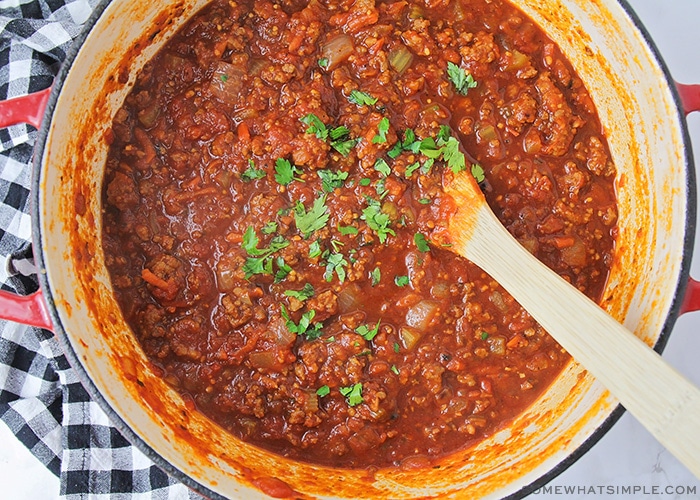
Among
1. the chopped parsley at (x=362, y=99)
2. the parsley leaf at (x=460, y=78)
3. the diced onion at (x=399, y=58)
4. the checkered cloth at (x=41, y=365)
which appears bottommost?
the checkered cloth at (x=41, y=365)

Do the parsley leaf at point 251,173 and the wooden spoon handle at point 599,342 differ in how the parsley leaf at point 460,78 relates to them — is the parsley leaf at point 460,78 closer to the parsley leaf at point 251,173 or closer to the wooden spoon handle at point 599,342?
the wooden spoon handle at point 599,342

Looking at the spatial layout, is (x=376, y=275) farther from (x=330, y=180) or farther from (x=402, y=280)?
(x=330, y=180)

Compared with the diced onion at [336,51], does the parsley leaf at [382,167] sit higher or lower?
lower

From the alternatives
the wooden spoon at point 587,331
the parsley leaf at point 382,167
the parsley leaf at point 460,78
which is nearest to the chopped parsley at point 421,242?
the wooden spoon at point 587,331

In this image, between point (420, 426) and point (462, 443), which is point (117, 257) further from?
point (462, 443)

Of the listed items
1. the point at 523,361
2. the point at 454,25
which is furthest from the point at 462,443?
the point at 454,25

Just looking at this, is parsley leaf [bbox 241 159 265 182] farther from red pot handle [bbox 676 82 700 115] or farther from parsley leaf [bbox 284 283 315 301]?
red pot handle [bbox 676 82 700 115]

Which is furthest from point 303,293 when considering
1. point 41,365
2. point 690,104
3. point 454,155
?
point 690,104
